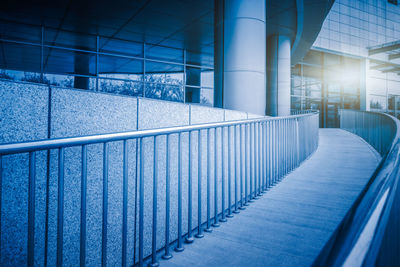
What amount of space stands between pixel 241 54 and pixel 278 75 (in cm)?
829

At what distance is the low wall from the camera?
1.85m

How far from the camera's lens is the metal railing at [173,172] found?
1833 millimetres

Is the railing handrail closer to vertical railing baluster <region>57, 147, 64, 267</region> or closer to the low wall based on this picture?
vertical railing baluster <region>57, 147, 64, 267</region>

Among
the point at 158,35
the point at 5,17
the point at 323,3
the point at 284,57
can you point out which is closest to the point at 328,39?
the point at 284,57

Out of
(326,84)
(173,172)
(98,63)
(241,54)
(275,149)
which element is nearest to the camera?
(173,172)

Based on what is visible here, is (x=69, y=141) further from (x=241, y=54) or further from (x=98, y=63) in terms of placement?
(x=98, y=63)

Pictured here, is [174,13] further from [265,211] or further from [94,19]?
[265,211]

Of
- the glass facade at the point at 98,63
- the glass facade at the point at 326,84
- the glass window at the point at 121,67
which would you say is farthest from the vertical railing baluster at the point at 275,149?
the glass facade at the point at 326,84

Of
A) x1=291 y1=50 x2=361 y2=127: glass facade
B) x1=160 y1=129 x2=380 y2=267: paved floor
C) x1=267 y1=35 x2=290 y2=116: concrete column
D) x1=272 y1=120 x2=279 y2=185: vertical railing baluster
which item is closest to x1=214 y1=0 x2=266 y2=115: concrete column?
x1=272 y1=120 x2=279 y2=185: vertical railing baluster

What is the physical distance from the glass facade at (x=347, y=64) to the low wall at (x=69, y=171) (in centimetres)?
1963

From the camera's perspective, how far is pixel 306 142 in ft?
25.4

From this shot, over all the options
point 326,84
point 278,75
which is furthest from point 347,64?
point 278,75

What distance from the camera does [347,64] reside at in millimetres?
23625

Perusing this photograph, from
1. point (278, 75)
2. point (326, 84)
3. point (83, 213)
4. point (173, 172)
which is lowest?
point (83, 213)
